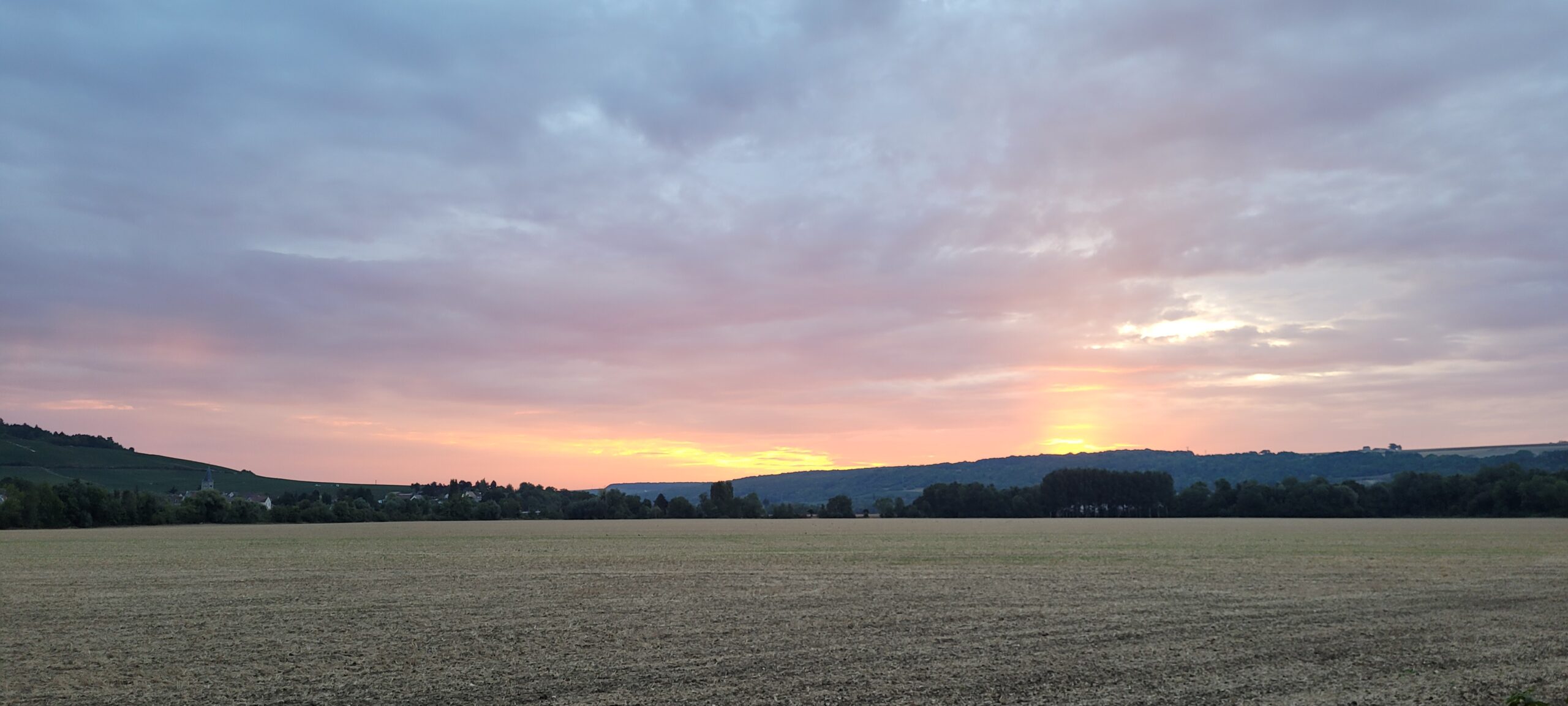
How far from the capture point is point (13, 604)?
75.9 feet

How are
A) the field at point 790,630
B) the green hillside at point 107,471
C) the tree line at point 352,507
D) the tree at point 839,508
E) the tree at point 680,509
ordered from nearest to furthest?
1. the field at point 790,630
2. the tree line at point 352,507
3. the tree at point 680,509
4. the tree at point 839,508
5. the green hillside at point 107,471

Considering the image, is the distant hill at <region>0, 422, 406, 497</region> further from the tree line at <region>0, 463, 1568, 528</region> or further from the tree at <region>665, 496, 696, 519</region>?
the tree at <region>665, 496, 696, 519</region>

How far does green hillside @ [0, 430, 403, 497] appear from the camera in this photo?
165 meters

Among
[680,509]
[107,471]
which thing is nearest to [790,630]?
[680,509]

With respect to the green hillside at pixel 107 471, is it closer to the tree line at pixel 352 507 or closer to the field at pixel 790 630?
the tree line at pixel 352 507

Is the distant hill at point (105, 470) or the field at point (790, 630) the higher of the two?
the distant hill at point (105, 470)

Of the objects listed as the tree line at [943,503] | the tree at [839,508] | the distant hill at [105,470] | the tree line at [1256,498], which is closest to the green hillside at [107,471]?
the distant hill at [105,470]

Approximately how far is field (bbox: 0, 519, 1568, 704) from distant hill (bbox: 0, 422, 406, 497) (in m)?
153

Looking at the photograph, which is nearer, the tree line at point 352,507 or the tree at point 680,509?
the tree line at point 352,507

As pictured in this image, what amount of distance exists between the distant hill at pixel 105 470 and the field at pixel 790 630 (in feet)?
502

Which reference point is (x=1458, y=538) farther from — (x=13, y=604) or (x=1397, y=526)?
(x=13, y=604)

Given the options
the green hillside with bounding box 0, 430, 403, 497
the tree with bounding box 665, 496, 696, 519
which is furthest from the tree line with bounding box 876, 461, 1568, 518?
the green hillside with bounding box 0, 430, 403, 497

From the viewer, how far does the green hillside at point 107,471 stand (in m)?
165

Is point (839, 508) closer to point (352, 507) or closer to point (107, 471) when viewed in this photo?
point (352, 507)
